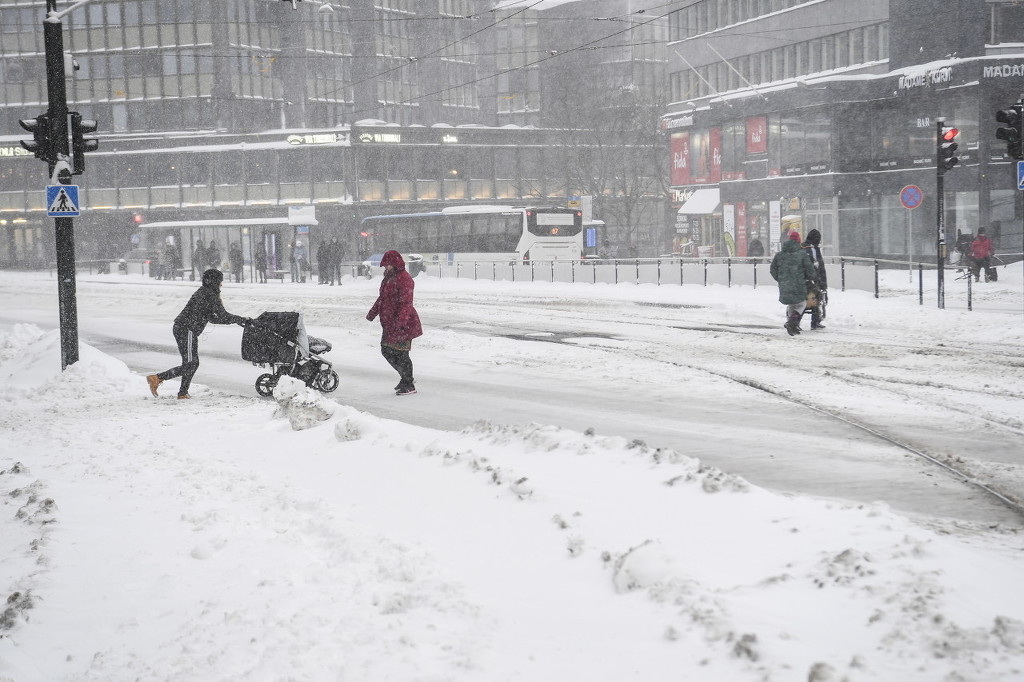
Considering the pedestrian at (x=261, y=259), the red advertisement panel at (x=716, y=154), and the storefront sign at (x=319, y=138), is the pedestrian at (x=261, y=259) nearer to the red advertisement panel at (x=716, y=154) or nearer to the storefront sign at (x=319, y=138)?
the storefront sign at (x=319, y=138)

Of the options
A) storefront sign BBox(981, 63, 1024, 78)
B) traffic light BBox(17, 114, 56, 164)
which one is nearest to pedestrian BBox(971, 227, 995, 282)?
storefront sign BBox(981, 63, 1024, 78)

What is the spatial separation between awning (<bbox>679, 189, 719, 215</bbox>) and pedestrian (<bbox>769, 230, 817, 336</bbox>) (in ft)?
123

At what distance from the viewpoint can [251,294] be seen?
3362 cm

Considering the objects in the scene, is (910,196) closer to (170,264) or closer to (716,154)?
(716,154)

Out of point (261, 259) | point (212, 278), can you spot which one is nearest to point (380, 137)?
point (261, 259)

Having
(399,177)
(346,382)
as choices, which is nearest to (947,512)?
(346,382)

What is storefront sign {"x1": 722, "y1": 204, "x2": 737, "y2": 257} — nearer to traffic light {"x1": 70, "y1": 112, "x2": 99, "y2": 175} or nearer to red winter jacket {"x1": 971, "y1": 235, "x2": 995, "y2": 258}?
red winter jacket {"x1": 971, "y1": 235, "x2": 995, "y2": 258}

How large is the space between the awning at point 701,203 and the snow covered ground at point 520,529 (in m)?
42.0

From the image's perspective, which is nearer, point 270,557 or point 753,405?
point 270,557

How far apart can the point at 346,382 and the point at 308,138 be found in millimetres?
51456

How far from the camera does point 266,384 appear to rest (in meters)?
12.0

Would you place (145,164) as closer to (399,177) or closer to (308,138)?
(308,138)

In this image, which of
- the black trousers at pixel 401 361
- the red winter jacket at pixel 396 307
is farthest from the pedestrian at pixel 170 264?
the red winter jacket at pixel 396 307

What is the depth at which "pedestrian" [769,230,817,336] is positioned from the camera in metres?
16.9
